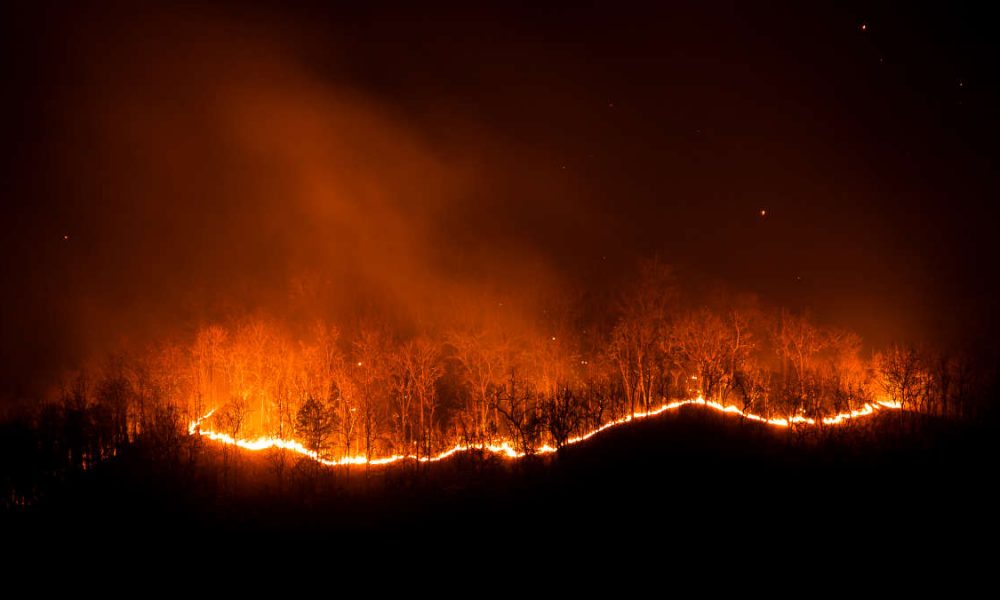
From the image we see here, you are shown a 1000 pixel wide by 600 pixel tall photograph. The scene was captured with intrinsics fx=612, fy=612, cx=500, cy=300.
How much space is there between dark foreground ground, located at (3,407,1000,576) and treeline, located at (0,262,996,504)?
2.22 metres

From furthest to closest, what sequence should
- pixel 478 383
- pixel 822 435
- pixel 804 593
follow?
pixel 478 383
pixel 822 435
pixel 804 593

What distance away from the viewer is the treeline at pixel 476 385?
2227 cm

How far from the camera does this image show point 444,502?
16562 mm

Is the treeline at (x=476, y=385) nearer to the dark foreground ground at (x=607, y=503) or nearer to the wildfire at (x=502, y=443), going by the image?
the wildfire at (x=502, y=443)

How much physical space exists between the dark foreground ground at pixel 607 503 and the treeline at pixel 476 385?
2.22 m

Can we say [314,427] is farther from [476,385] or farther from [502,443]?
[476,385]

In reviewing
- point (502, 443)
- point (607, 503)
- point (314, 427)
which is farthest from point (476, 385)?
point (607, 503)

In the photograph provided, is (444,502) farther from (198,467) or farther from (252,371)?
(252,371)

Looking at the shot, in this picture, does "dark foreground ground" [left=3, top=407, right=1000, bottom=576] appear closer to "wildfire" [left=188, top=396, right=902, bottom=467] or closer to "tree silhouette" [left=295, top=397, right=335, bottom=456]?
"wildfire" [left=188, top=396, right=902, bottom=467]

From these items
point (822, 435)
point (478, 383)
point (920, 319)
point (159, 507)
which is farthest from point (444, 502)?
point (920, 319)

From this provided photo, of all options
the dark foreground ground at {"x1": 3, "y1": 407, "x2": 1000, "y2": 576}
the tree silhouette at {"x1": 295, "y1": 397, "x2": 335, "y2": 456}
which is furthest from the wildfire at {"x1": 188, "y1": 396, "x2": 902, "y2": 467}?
the dark foreground ground at {"x1": 3, "y1": 407, "x2": 1000, "y2": 576}

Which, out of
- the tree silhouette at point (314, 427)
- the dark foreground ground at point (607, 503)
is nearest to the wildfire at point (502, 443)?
the tree silhouette at point (314, 427)

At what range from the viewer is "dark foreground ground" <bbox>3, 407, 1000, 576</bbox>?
1299 cm

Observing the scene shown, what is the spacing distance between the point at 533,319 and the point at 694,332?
1513 centimetres
